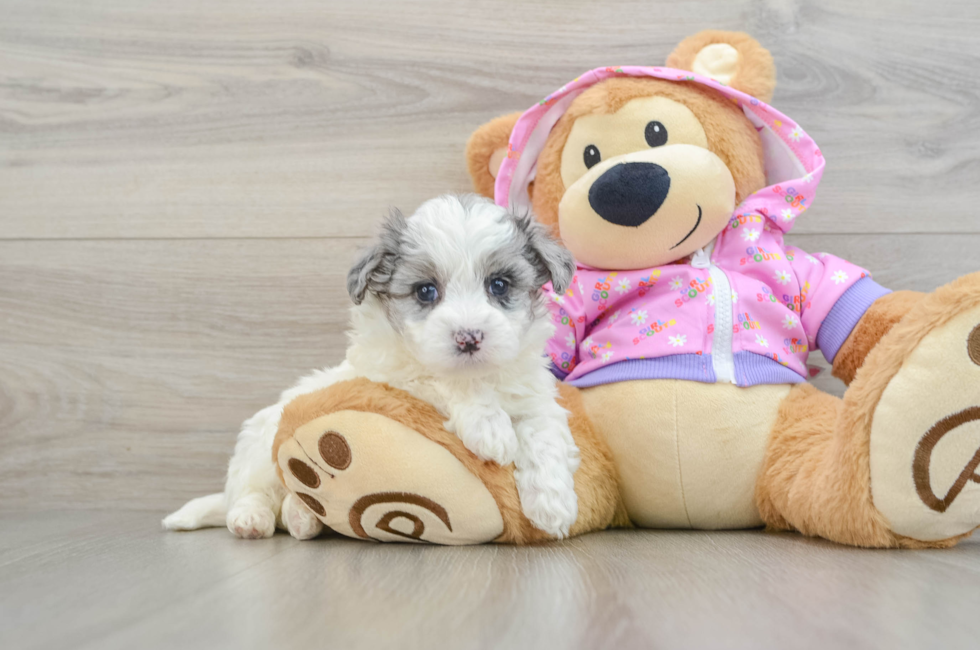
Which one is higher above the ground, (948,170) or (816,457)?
(948,170)

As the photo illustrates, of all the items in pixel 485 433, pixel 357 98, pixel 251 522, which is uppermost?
pixel 357 98

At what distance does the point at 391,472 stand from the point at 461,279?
348 mm

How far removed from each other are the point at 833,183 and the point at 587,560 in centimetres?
124

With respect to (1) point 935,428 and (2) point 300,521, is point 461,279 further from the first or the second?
(1) point 935,428

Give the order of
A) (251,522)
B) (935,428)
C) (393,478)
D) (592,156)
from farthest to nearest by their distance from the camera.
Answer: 1. (592,156)
2. (251,522)
3. (393,478)
4. (935,428)

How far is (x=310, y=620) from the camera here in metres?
0.78

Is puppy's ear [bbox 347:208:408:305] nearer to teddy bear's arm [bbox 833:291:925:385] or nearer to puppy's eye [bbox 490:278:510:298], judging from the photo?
puppy's eye [bbox 490:278:510:298]

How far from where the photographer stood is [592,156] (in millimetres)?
1472

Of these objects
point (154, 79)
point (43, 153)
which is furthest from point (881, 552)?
point (43, 153)

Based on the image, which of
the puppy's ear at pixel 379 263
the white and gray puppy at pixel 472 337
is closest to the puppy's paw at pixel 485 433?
the white and gray puppy at pixel 472 337

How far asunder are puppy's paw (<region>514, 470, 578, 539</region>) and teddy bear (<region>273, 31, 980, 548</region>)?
0.02m

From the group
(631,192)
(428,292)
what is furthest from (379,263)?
(631,192)

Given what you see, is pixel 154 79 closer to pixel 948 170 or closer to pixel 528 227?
pixel 528 227

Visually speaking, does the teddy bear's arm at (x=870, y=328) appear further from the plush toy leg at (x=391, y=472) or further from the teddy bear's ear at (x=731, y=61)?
the plush toy leg at (x=391, y=472)
